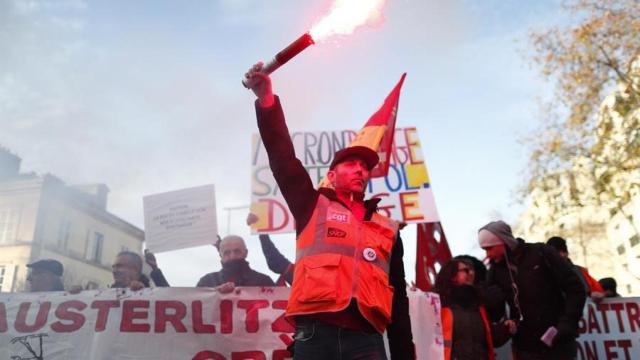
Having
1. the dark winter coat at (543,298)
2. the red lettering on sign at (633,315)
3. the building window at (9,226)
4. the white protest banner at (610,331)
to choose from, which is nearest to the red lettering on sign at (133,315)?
the dark winter coat at (543,298)

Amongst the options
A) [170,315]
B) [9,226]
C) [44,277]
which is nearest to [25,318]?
[44,277]

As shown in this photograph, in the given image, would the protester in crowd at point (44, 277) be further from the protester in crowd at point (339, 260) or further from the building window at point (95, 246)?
the building window at point (95, 246)

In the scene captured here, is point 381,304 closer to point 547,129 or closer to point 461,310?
point 461,310

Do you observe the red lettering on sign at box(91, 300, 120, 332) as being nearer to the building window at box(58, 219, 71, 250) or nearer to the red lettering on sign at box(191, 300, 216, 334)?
the red lettering on sign at box(191, 300, 216, 334)

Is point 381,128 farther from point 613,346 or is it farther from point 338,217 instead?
point 613,346

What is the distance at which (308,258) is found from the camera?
8.14 ft

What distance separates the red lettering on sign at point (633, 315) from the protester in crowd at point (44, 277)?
5669 millimetres

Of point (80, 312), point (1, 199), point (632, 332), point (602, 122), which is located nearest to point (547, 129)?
point (602, 122)

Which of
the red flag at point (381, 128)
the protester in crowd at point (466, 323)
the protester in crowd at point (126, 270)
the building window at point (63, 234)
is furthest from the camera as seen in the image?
the building window at point (63, 234)

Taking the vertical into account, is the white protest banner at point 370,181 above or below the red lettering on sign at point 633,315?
above

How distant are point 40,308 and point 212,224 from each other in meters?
1.80

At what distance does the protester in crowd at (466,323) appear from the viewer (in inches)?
171

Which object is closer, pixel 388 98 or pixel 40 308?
pixel 40 308

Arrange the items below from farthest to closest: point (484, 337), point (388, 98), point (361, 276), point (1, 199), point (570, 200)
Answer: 1. point (1, 199)
2. point (570, 200)
3. point (388, 98)
4. point (484, 337)
5. point (361, 276)
